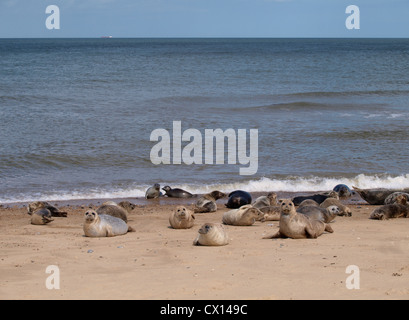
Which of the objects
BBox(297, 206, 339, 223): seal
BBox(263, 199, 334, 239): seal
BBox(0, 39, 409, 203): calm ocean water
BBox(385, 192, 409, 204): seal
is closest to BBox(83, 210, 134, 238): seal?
BBox(263, 199, 334, 239): seal

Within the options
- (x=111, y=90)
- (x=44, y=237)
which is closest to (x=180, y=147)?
(x=44, y=237)

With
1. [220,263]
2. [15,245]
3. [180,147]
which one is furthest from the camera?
[180,147]

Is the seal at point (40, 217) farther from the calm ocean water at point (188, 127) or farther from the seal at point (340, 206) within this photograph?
the seal at point (340, 206)

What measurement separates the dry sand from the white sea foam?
3027 mm

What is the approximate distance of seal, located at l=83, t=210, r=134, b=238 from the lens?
881 centimetres

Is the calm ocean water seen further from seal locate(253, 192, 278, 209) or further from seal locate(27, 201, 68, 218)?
seal locate(253, 192, 278, 209)

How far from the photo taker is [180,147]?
1769cm

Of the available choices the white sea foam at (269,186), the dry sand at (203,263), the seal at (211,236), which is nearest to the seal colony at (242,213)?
the seal at (211,236)

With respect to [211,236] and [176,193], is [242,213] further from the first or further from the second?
[176,193]

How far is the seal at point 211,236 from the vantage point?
7977 millimetres

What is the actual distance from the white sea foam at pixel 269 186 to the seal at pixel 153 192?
30 centimetres
